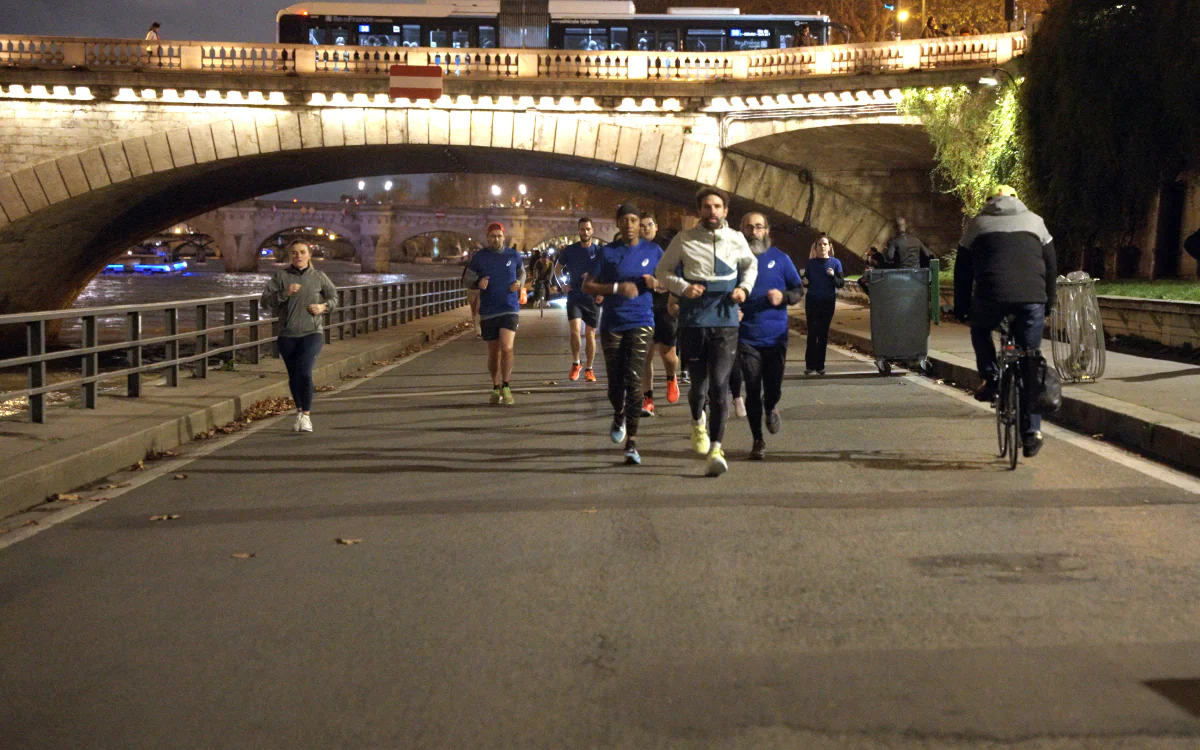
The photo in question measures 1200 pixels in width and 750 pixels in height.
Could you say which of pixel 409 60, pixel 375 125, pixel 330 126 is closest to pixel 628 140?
pixel 409 60

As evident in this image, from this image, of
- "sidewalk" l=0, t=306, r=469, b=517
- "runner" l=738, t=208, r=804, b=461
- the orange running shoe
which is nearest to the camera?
"sidewalk" l=0, t=306, r=469, b=517

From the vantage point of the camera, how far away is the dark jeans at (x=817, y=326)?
1692 centimetres

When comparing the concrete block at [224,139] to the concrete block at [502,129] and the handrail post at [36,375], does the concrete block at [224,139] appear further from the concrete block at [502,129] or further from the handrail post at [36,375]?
the handrail post at [36,375]

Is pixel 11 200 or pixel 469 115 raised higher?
pixel 469 115

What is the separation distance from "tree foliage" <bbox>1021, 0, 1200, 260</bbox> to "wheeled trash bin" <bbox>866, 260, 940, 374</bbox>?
8192 millimetres

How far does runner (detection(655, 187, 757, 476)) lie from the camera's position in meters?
9.37

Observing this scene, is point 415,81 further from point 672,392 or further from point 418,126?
point 672,392

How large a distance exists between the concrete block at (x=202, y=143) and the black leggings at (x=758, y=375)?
29.8 metres

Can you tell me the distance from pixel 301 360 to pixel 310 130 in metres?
27.1

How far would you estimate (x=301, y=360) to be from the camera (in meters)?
12.5

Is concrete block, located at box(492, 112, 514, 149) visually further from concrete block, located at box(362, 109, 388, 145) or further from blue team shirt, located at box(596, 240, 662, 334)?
blue team shirt, located at box(596, 240, 662, 334)

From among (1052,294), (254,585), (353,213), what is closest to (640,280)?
(1052,294)

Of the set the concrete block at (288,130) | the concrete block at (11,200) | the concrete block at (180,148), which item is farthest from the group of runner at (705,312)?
the concrete block at (11,200)

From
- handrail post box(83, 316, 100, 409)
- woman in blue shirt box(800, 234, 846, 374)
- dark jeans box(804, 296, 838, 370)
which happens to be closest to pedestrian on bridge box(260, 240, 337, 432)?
handrail post box(83, 316, 100, 409)
